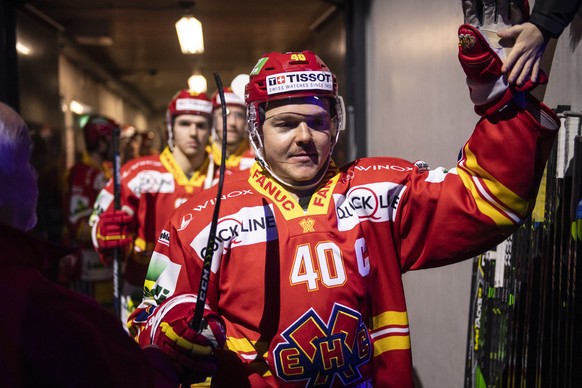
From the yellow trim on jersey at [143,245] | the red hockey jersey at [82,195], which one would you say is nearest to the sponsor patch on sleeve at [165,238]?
the yellow trim on jersey at [143,245]

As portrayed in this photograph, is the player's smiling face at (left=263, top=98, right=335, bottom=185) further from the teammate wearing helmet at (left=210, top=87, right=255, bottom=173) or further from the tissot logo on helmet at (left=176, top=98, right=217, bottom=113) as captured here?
the teammate wearing helmet at (left=210, top=87, right=255, bottom=173)

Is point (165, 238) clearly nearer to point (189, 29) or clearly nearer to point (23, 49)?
point (23, 49)

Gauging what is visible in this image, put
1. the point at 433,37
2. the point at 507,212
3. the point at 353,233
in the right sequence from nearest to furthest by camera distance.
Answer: the point at 507,212 < the point at 353,233 < the point at 433,37

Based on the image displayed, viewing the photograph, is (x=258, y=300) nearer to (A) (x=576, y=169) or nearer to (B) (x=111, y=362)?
(B) (x=111, y=362)

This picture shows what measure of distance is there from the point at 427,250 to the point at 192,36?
715cm

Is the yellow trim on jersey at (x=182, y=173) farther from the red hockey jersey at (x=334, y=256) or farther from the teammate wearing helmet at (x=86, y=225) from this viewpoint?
the red hockey jersey at (x=334, y=256)

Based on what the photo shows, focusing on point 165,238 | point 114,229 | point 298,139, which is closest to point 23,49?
point 114,229

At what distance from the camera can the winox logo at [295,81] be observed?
2.46 m

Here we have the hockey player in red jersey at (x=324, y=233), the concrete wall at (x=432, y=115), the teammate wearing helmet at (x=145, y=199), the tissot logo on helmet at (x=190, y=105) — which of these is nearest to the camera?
the hockey player in red jersey at (x=324, y=233)

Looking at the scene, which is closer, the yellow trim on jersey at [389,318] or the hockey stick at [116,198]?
the yellow trim on jersey at [389,318]

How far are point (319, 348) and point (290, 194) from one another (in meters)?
0.56

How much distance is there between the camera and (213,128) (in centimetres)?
627

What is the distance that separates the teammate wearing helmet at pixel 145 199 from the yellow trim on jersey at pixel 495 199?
10.5 feet

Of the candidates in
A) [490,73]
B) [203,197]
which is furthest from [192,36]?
[490,73]
